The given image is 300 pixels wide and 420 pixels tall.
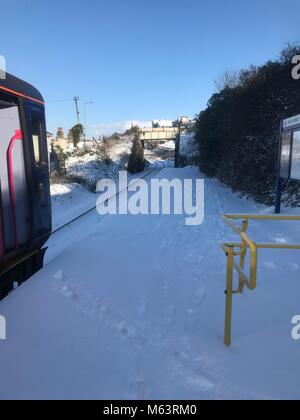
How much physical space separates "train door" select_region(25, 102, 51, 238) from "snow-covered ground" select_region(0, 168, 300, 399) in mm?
859

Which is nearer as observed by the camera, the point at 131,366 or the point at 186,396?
the point at 186,396

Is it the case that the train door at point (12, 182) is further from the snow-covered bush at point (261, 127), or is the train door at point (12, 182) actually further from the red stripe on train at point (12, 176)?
the snow-covered bush at point (261, 127)

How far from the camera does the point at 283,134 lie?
1109cm

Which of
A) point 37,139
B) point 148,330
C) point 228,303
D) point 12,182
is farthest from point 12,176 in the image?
point 228,303

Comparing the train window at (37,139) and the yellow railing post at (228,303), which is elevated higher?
the train window at (37,139)

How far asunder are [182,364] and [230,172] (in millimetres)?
16914

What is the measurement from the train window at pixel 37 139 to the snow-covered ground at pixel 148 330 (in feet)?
6.17

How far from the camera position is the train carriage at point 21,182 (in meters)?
4.70

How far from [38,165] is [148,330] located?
3262mm

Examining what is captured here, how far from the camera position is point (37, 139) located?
5.71 m

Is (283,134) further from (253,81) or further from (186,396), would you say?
(186,396)

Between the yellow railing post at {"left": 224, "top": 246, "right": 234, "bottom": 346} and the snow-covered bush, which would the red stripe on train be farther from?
the snow-covered bush

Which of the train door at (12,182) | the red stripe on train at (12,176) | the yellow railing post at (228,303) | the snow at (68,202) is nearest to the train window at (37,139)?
the train door at (12,182)

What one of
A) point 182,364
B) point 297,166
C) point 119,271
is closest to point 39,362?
point 182,364
